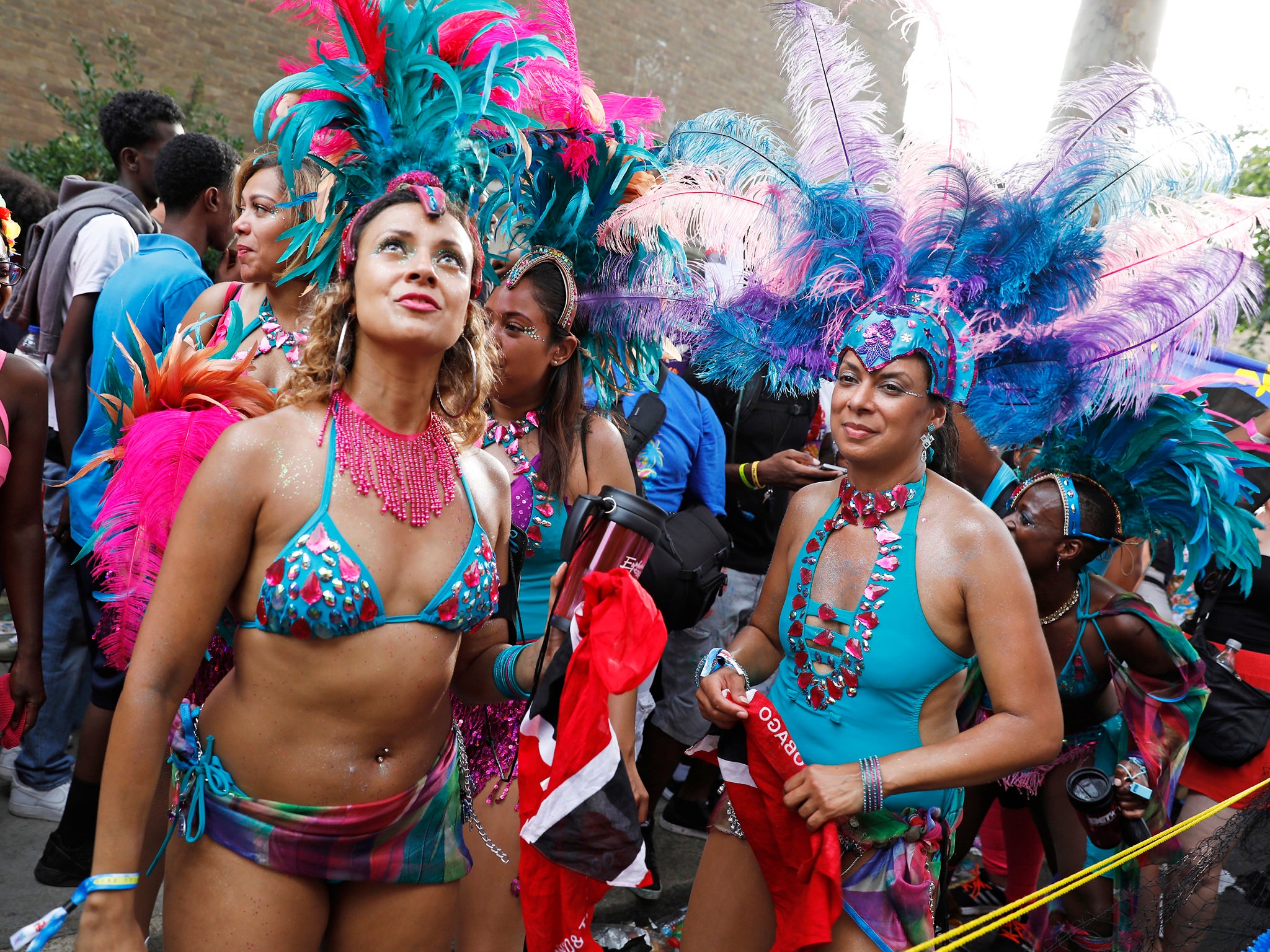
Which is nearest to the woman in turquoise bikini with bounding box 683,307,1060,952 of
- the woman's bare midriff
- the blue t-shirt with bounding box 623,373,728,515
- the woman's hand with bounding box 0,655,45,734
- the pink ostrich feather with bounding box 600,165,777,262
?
the pink ostrich feather with bounding box 600,165,777,262

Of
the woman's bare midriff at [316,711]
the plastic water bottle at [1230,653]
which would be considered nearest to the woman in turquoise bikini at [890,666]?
the woman's bare midriff at [316,711]

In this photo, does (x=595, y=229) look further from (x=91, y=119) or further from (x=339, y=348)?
(x=91, y=119)

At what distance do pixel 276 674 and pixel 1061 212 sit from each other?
221 cm

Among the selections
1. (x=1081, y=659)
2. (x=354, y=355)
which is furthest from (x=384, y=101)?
(x=1081, y=659)

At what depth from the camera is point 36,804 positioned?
12.6 ft

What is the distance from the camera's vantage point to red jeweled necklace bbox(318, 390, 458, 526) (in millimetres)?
1947

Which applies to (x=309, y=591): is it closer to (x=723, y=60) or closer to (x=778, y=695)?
(x=778, y=695)

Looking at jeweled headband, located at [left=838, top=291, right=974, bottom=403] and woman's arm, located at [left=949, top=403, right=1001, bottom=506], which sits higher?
jeweled headband, located at [left=838, top=291, right=974, bottom=403]

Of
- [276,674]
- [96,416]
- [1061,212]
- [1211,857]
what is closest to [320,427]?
[276,674]

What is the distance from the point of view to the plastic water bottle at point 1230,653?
14.2 feet

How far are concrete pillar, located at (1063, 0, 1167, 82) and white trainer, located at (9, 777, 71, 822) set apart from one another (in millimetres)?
7052

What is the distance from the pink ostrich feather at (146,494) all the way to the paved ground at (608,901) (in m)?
1.56

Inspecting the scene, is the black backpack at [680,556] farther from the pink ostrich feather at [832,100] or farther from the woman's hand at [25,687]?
the woman's hand at [25,687]

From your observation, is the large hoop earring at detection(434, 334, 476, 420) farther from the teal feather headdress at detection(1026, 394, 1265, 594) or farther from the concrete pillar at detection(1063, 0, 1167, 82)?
the concrete pillar at detection(1063, 0, 1167, 82)
